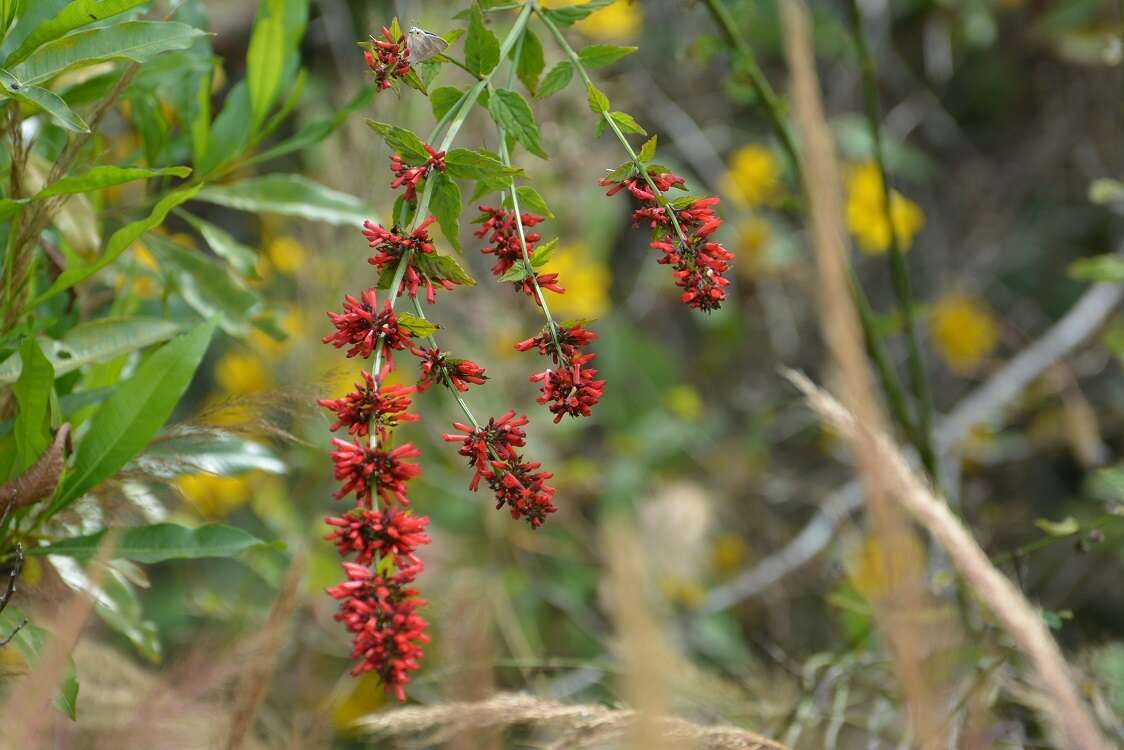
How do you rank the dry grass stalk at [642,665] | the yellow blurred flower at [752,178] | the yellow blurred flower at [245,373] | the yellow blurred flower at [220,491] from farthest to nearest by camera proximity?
the yellow blurred flower at [752,178], the yellow blurred flower at [245,373], the yellow blurred flower at [220,491], the dry grass stalk at [642,665]

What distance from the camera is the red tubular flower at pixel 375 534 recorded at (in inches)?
25.3

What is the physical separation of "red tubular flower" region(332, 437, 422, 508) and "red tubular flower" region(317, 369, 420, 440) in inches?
0.6

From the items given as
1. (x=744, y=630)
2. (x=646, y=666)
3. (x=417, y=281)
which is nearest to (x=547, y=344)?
(x=417, y=281)

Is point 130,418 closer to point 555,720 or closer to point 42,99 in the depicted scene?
point 42,99

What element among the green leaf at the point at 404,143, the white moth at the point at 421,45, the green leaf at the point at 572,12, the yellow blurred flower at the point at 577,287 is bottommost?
the yellow blurred flower at the point at 577,287

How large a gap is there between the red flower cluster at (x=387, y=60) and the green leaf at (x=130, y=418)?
0.28 meters

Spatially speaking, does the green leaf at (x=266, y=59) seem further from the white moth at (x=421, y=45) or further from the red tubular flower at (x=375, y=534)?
the red tubular flower at (x=375, y=534)

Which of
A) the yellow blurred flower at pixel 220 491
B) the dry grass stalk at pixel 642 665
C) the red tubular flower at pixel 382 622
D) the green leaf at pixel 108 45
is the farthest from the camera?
the yellow blurred flower at pixel 220 491

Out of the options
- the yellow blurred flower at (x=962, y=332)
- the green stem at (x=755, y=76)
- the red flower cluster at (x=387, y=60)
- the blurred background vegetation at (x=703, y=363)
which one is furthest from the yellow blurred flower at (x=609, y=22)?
the red flower cluster at (x=387, y=60)

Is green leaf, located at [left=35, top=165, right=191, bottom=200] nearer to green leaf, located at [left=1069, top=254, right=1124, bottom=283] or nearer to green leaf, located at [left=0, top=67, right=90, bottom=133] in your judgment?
green leaf, located at [left=0, top=67, right=90, bottom=133]

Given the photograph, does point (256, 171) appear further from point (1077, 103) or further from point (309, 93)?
point (1077, 103)

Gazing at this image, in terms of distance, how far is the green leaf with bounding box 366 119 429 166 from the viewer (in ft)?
2.20

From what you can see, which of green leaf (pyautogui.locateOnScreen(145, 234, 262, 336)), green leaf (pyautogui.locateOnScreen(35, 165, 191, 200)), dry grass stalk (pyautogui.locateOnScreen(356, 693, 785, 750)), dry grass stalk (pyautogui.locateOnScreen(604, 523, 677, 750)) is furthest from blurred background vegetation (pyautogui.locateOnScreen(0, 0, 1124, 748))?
dry grass stalk (pyautogui.locateOnScreen(604, 523, 677, 750))

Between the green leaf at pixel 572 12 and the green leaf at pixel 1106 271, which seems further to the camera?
the green leaf at pixel 1106 271
